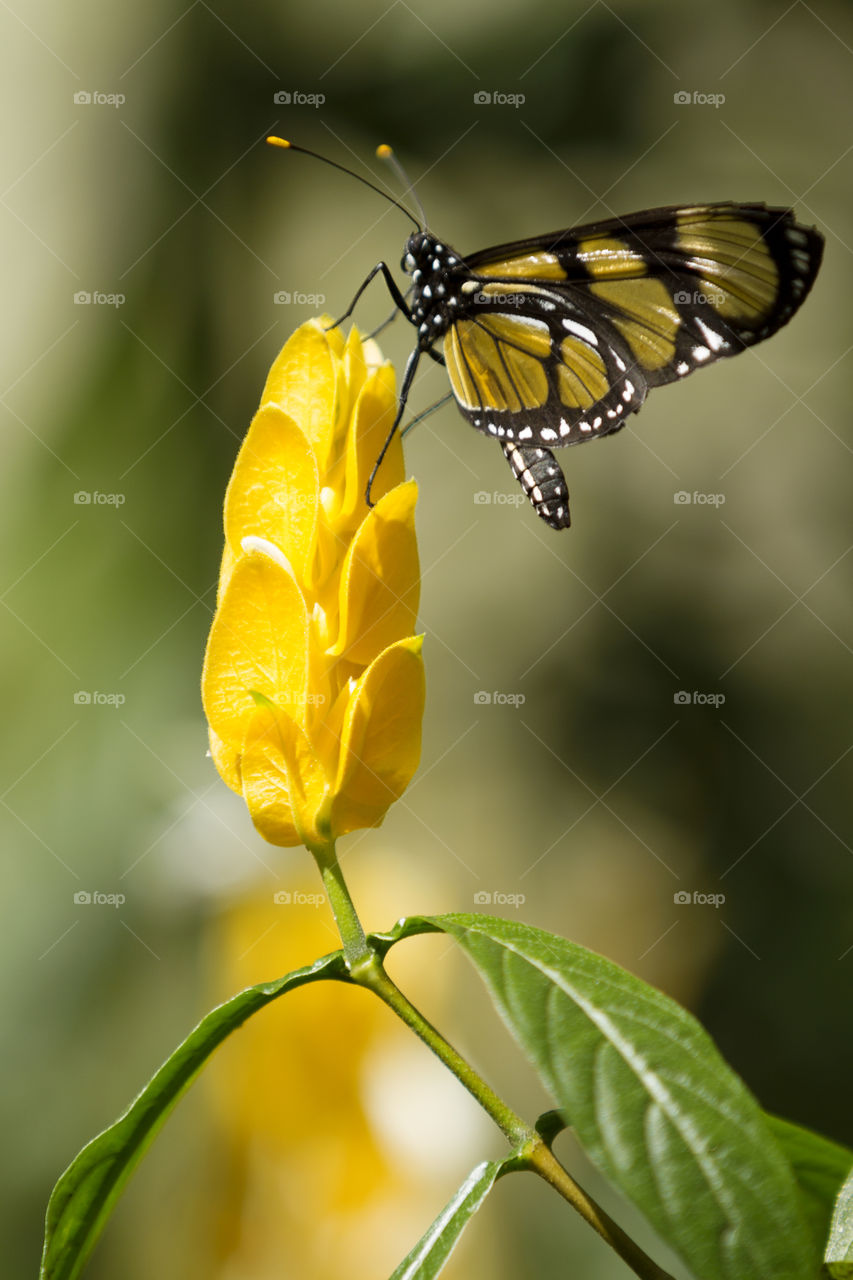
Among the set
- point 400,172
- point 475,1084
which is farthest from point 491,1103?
point 400,172

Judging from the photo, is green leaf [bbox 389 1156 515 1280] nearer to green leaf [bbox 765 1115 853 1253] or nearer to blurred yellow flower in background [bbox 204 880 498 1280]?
green leaf [bbox 765 1115 853 1253]

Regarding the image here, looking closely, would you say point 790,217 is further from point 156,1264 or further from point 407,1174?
point 156,1264

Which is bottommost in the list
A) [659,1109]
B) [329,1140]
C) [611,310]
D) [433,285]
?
[329,1140]

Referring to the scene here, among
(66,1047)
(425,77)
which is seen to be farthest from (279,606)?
(425,77)

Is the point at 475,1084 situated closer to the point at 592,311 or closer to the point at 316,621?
the point at 316,621

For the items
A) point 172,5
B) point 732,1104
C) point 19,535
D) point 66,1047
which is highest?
point 172,5

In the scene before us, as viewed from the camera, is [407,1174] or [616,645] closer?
[407,1174]
